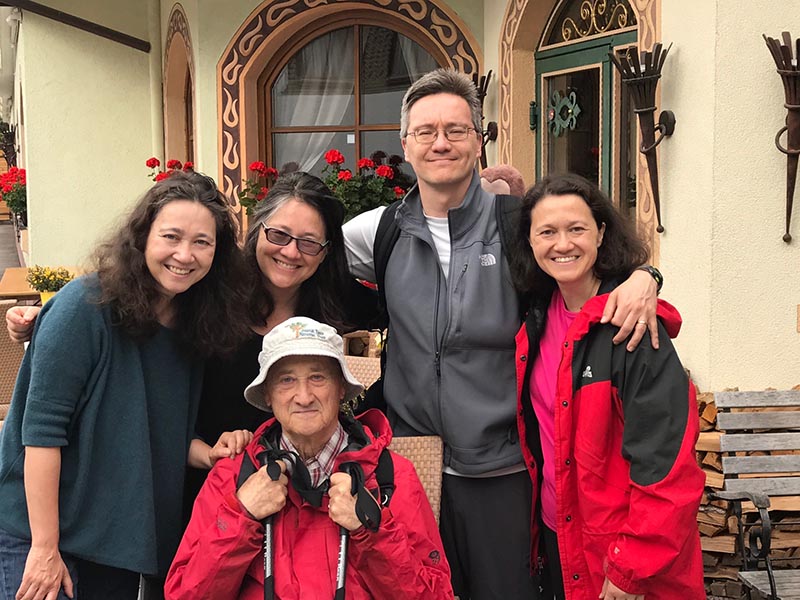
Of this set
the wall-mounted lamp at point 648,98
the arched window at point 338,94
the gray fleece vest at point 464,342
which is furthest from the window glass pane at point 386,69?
the gray fleece vest at point 464,342

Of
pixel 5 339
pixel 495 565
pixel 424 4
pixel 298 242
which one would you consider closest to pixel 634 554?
pixel 495 565

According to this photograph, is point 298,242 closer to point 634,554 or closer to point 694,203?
point 634,554

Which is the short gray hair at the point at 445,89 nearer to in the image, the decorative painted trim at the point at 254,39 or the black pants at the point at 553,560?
the black pants at the point at 553,560

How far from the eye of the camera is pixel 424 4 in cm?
662

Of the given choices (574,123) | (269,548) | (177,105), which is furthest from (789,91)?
(177,105)

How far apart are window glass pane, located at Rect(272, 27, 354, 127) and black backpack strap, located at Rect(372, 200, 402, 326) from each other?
16.0 feet

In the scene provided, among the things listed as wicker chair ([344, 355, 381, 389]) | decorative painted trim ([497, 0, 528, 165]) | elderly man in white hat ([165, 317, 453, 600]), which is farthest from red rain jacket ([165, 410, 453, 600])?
decorative painted trim ([497, 0, 528, 165])

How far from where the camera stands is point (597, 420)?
2.10 meters

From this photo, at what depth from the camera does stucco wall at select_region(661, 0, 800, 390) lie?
3844mm

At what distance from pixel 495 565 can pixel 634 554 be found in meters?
0.45

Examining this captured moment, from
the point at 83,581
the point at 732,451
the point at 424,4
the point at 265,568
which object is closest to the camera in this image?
the point at 265,568

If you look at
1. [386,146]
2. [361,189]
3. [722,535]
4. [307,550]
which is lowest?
[722,535]

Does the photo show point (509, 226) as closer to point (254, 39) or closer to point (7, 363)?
point (7, 363)

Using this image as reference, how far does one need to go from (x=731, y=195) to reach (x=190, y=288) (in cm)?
252
